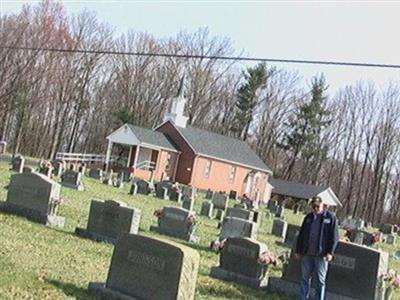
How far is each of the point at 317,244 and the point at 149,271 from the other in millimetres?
2931

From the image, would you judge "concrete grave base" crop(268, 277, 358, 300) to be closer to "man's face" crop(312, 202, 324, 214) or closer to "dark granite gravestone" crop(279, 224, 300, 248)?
"man's face" crop(312, 202, 324, 214)

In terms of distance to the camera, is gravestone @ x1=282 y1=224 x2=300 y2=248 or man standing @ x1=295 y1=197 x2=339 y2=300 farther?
gravestone @ x1=282 y1=224 x2=300 y2=248

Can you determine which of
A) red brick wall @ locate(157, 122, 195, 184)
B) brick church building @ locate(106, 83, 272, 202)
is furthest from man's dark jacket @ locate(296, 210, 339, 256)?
red brick wall @ locate(157, 122, 195, 184)

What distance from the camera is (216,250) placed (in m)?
15.8

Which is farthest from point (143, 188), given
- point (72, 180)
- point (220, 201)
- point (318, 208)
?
point (318, 208)

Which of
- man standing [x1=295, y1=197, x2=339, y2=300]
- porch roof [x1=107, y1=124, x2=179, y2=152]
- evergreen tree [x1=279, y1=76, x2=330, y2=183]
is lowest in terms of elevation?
man standing [x1=295, y1=197, x2=339, y2=300]

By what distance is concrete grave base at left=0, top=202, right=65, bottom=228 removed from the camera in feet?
50.0

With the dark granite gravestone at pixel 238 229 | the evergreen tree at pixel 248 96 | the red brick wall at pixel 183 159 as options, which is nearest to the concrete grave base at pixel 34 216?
the dark granite gravestone at pixel 238 229

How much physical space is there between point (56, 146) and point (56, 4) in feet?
47.7

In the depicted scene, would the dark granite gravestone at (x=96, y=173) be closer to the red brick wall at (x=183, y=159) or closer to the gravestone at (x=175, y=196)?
the gravestone at (x=175, y=196)

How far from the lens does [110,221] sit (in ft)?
47.3

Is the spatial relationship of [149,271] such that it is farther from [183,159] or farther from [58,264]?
[183,159]

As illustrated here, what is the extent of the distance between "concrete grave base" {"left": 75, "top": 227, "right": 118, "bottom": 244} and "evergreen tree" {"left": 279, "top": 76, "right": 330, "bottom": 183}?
2284 inches

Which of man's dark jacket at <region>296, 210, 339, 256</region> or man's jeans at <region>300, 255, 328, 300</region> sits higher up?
man's dark jacket at <region>296, 210, 339, 256</region>
